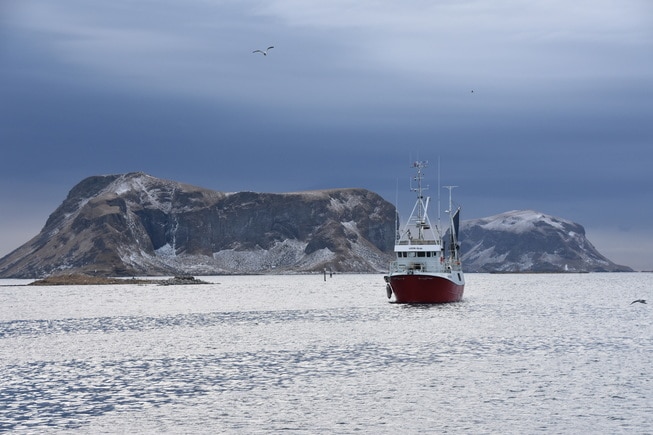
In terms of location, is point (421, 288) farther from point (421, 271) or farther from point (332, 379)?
point (332, 379)

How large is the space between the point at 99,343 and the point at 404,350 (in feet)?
96.8

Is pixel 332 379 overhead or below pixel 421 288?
below

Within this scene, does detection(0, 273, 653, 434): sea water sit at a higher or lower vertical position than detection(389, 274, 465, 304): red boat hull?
lower

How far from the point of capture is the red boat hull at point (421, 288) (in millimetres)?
117875

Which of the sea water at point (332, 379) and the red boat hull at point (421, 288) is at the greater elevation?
the red boat hull at point (421, 288)

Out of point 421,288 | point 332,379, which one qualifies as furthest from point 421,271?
point 332,379

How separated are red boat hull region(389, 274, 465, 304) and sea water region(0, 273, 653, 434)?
23082mm

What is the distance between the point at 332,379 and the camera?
49.9m

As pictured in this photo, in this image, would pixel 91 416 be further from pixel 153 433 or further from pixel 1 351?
pixel 1 351

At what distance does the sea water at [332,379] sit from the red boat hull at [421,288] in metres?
23.1

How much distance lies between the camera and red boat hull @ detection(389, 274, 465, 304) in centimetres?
11788

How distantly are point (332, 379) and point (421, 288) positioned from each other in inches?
2766

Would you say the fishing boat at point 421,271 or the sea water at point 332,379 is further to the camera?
the fishing boat at point 421,271

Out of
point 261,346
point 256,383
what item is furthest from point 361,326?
point 256,383
